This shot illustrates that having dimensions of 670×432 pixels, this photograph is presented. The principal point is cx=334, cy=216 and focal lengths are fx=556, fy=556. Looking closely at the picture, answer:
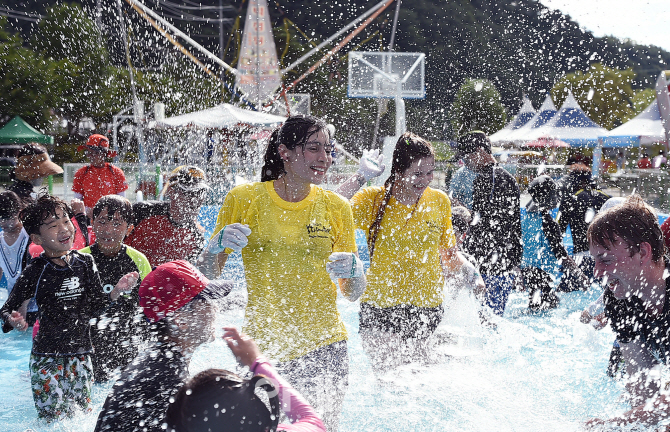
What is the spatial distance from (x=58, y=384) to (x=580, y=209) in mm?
5255

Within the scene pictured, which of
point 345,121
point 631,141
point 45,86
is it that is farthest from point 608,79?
point 45,86

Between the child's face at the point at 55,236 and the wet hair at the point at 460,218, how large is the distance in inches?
114

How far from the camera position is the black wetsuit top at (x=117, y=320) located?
3.42 metres

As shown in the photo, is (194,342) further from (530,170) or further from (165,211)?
(530,170)

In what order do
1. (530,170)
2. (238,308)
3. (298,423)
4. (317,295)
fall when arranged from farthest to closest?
(530,170) → (238,308) → (317,295) → (298,423)

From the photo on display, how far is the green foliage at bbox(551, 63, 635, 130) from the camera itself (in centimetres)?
4722

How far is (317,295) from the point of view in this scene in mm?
2475

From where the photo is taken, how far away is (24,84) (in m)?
39.3

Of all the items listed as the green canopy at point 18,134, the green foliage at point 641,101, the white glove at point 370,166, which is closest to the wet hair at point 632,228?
the white glove at point 370,166

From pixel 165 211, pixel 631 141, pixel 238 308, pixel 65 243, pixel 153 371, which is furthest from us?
pixel 631 141

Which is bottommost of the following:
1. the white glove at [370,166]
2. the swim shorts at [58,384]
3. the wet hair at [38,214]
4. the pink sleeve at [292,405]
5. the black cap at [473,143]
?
the swim shorts at [58,384]

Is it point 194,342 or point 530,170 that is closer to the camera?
point 194,342

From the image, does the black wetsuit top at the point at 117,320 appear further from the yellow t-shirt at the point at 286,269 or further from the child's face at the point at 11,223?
the child's face at the point at 11,223

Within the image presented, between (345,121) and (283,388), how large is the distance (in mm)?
67037
